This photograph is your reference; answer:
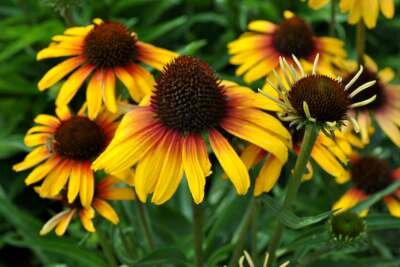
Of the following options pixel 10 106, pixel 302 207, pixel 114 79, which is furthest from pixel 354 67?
pixel 10 106

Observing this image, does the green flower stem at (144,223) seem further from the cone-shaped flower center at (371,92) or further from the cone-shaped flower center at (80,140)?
the cone-shaped flower center at (371,92)

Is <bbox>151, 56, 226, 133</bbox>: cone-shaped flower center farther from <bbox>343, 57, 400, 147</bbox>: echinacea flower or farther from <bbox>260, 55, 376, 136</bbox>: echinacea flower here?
<bbox>343, 57, 400, 147</bbox>: echinacea flower

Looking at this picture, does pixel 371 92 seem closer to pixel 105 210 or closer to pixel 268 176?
pixel 268 176

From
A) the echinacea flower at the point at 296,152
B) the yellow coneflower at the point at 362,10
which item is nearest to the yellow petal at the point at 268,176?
the echinacea flower at the point at 296,152

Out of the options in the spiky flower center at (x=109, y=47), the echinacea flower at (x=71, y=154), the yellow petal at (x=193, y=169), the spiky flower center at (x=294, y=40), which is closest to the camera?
the yellow petal at (x=193, y=169)

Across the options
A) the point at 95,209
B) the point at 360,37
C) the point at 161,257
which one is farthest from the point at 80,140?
the point at 360,37

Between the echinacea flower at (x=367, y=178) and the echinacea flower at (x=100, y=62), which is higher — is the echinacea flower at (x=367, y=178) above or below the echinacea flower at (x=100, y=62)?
below

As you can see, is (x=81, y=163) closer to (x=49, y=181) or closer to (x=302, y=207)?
(x=49, y=181)
